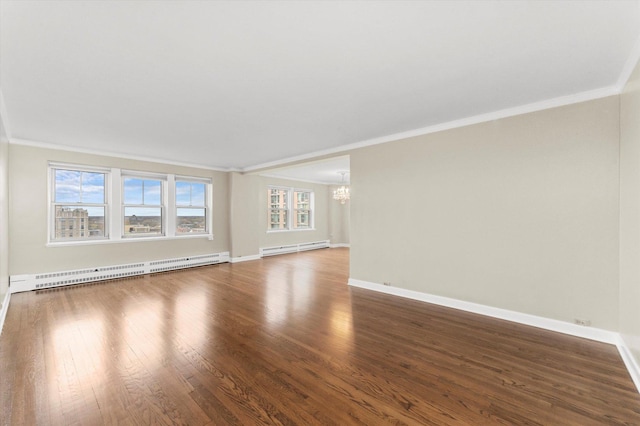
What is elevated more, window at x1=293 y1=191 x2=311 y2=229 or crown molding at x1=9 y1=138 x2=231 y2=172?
crown molding at x1=9 y1=138 x2=231 y2=172

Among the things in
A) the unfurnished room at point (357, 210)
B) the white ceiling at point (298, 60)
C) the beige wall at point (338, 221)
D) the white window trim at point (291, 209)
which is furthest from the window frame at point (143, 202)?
the beige wall at point (338, 221)

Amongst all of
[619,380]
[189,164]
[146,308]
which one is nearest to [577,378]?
[619,380]

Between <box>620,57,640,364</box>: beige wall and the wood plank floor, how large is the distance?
0.37 meters

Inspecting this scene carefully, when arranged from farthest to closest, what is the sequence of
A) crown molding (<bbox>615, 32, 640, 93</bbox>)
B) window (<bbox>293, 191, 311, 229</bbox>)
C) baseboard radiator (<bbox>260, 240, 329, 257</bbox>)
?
1. window (<bbox>293, 191, 311, 229</bbox>)
2. baseboard radiator (<bbox>260, 240, 329, 257</bbox>)
3. crown molding (<bbox>615, 32, 640, 93</bbox>)

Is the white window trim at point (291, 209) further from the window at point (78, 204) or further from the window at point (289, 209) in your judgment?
the window at point (78, 204)

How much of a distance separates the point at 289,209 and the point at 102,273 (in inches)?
204

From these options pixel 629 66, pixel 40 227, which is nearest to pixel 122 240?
pixel 40 227

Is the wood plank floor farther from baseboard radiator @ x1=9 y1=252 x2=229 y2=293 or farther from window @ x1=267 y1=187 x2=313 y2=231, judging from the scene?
window @ x1=267 y1=187 x2=313 y2=231

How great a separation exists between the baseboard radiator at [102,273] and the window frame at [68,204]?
1.96ft

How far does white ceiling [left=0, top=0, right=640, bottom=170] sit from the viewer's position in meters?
1.66

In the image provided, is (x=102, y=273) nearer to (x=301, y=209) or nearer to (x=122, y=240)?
(x=122, y=240)

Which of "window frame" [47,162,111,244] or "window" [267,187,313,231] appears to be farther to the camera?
"window" [267,187,313,231]

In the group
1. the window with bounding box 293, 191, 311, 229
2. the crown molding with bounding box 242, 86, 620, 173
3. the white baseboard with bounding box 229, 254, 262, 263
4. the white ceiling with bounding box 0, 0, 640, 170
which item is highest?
the white ceiling with bounding box 0, 0, 640, 170

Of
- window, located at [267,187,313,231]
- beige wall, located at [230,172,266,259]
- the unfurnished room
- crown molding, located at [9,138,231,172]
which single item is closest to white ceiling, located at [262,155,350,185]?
window, located at [267,187,313,231]
